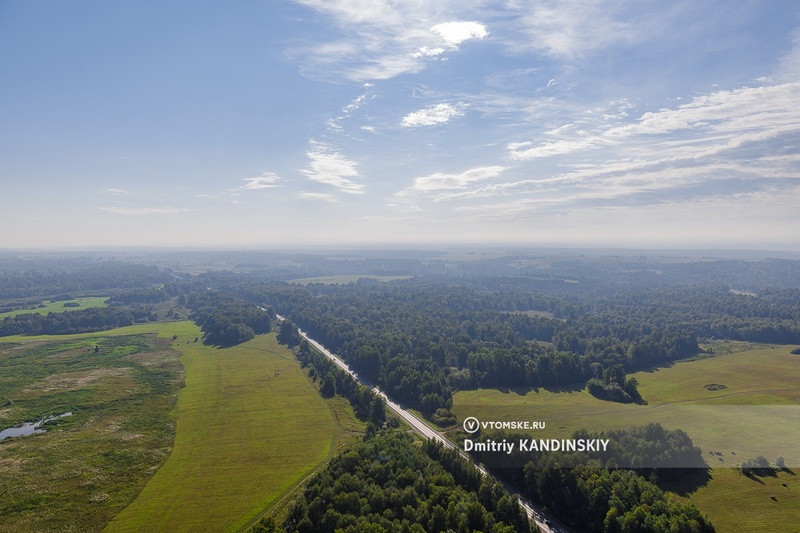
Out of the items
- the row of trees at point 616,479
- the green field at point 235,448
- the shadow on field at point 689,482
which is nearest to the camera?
the row of trees at point 616,479

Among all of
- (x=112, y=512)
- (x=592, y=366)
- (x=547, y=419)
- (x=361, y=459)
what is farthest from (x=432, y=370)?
(x=112, y=512)

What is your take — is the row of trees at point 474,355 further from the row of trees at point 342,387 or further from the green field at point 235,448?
the green field at point 235,448

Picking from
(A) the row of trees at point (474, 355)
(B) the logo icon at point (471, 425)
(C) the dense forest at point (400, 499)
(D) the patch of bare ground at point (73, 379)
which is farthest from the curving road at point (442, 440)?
(D) the patch of bare ground at point (73, 379)

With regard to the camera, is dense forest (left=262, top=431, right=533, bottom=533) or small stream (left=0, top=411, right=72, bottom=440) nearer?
dense forest (left=262, top=431, right=533, bottom=533)

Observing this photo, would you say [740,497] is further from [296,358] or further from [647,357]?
[296,358]

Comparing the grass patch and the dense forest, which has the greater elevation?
the dense forest

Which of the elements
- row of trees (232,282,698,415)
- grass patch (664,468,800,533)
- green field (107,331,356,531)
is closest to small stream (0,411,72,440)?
green field (107,331,356,531)

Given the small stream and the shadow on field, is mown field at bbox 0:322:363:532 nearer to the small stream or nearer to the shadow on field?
the small stream
